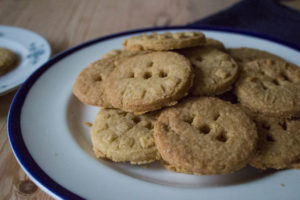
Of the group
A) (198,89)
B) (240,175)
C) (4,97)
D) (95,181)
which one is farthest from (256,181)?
(4,97)

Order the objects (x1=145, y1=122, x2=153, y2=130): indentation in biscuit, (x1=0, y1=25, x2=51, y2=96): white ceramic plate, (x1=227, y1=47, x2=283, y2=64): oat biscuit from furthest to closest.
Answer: (x1=0, y1=25, x2=51, y2=96): white ceramic plate, (x1=227, y1=47, x2=283, y2=64): oat biscuit, (x1=145, y1=122, x2=153, y2=130): indentation in biscuit

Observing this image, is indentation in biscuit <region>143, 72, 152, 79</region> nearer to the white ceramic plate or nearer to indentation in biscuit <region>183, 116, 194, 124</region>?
indentation in biscuit <region>183, 116, 194, 124</region>

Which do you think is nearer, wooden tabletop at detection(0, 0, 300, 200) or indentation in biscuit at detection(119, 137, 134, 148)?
indentation in biscuit at detection(119, 137, 134, 148)

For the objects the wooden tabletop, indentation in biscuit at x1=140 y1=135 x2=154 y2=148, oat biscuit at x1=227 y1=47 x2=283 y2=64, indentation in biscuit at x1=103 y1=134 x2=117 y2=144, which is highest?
oat biscuit at x1=227 y1=47 x2=283 y2=64

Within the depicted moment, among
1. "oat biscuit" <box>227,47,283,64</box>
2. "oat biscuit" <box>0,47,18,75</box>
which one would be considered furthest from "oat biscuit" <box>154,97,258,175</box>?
"oat biscuit" <box>0,47,18,75</box>

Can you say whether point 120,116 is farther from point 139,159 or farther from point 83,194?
point 83,194

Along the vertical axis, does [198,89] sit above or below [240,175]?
above

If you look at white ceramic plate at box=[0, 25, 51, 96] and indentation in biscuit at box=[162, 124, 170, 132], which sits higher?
indentation in biscuit at box=[162, 124, 170, 132]
